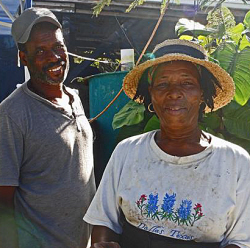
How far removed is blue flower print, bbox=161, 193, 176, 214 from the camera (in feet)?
6.29

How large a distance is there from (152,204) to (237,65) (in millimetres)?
2084

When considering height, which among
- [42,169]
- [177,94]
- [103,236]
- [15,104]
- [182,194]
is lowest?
[103,236]

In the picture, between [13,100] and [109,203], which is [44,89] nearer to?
[13,100]

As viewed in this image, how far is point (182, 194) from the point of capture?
1.93 metres

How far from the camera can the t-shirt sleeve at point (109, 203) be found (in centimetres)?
207

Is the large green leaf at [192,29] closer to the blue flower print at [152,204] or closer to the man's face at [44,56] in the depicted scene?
the man's face at [44,56]

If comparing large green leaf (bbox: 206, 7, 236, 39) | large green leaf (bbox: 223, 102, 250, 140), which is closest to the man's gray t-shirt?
large green leaf (bbox: 223, 102, 250, 140)

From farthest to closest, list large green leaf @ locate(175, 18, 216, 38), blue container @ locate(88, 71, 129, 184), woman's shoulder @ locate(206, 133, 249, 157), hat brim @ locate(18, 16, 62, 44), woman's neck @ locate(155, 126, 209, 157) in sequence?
blue container @ locate(88, 71, 129, 184) < large green leaf @ locate(175, 18, 216, 38) < hat brim @ locate(18, 16, 62, 44) < woman's neck @ locate(155, 126, 209, 157) < woman's shoulder @ locate(206, 133, 249, 157)

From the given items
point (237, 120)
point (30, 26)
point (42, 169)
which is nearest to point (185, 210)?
point (42, 169)

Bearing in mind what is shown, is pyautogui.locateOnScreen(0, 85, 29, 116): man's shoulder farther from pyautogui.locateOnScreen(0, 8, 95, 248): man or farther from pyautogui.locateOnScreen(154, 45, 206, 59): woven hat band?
pyautogui.locateOnScreen(154, 45, 206, 59): woven hat band

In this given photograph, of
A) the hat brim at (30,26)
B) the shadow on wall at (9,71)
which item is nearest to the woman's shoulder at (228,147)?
the hat brim at (30,26)

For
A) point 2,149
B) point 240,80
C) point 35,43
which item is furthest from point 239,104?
point 2,149

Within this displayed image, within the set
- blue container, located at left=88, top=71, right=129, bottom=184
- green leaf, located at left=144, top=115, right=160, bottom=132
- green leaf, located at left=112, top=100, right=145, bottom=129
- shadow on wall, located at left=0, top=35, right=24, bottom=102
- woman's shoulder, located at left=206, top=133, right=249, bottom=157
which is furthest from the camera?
shadow on wall, located at left=0, top=35, right=24, bottom=102

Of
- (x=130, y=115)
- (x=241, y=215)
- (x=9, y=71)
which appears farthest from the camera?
(x=9, y=71)
